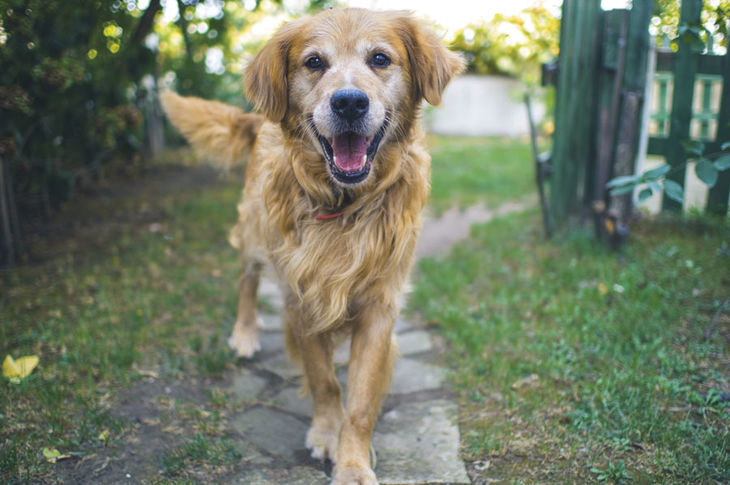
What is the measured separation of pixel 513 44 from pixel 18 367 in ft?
25.7

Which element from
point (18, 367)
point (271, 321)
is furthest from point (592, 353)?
point (18, 367)

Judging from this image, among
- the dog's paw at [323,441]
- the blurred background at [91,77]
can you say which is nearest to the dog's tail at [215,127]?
the blurred background at [91,77]

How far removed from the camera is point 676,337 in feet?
9.04

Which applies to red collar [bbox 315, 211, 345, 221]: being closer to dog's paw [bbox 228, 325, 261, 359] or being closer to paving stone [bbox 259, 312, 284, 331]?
dog's paw [bbox 228, 325, 261, 359]

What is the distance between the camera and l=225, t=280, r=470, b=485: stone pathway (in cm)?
211

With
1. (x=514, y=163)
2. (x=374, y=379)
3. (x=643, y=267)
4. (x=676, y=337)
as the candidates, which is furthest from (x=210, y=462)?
(x=514, y=163)

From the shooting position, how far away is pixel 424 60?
2439mm

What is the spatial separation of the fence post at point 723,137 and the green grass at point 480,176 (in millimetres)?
2400

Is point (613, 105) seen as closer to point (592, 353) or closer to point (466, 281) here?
point (466, 281)

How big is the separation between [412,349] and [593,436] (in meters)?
1.21

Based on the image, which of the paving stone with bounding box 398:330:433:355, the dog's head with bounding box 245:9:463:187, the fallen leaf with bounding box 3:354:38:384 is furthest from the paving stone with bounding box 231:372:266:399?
the dog's head with bounding box 245:9:463:187

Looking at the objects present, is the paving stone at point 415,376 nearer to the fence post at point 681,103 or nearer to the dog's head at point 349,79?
the dog's head at point 349,79

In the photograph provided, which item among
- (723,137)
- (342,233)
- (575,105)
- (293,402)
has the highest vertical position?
(575,105)

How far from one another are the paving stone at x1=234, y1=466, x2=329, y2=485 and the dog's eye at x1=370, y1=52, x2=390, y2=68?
66.0 inches
